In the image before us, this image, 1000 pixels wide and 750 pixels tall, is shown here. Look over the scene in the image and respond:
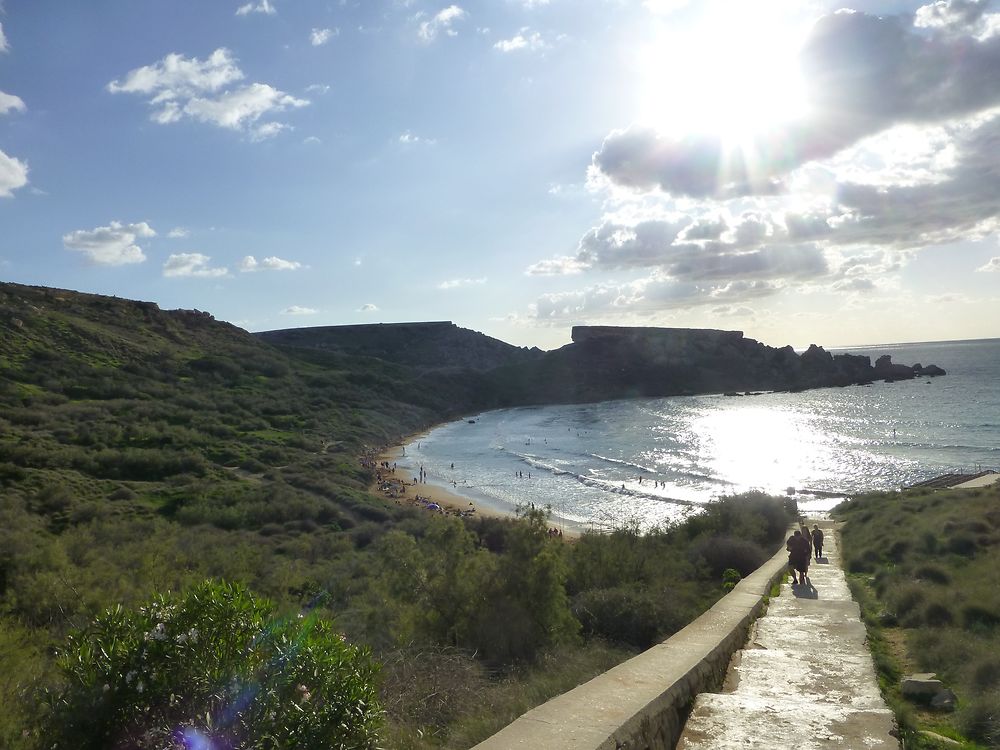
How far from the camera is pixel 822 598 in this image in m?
11.4

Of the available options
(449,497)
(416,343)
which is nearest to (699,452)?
(449,497)

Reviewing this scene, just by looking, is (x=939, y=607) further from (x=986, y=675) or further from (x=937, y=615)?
(x=986, y=675)

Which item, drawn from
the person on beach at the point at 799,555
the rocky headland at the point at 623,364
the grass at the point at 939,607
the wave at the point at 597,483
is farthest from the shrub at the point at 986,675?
the rocky headland at the point at 623,364

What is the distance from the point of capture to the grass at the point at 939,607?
18.0ft

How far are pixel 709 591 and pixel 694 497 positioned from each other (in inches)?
1308

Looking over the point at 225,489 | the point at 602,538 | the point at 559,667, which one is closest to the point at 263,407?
the point at 225,489

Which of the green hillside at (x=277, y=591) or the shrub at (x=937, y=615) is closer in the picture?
the green hillside at (x=277, y=591)

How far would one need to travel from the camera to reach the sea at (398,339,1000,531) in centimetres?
4538

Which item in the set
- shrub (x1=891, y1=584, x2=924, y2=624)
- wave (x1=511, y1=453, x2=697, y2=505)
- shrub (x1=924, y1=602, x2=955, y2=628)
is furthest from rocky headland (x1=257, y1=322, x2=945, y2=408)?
shrub (x1=924, y1=602, x2=955, y2=628)

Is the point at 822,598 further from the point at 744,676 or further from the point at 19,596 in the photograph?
the point at 19,596

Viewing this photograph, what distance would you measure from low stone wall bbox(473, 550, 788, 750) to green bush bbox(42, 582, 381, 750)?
119 cm

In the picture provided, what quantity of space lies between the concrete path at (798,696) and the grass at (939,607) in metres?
0.28

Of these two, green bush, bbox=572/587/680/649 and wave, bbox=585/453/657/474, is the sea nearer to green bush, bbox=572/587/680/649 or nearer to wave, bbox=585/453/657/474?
wave, bbox=585/453/657/474

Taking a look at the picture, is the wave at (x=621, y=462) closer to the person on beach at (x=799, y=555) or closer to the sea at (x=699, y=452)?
the sea at (x=699, y=452)
